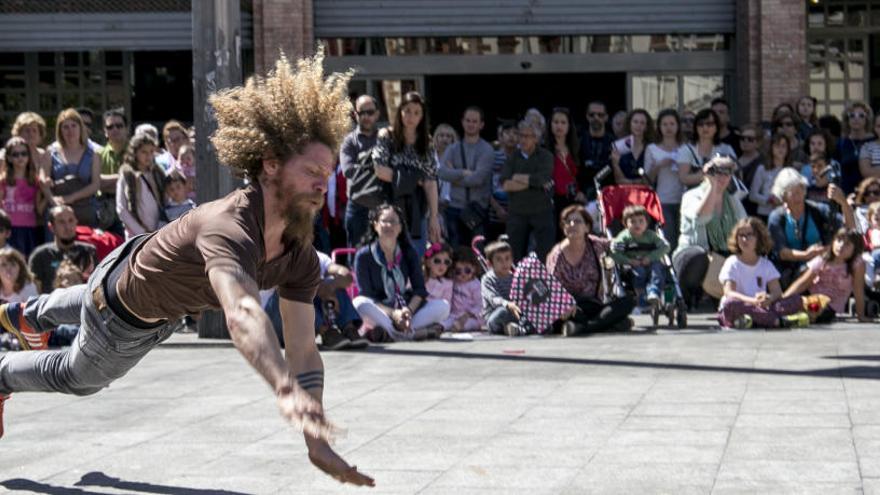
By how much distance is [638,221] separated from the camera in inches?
556

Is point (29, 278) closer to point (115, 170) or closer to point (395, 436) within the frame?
point (115, 170)

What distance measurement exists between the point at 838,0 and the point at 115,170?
11492 millimetres

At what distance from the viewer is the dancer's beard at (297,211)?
5.13m

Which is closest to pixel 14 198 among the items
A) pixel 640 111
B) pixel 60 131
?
pixel 60 131

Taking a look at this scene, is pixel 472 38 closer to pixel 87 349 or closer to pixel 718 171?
pixel 718 171

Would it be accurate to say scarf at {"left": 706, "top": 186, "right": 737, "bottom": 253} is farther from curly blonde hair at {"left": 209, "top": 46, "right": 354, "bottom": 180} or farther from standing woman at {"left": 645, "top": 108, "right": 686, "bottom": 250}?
curly blonde hair at {"left": 209, "top": 46, "right": 354, "bottom": 180}

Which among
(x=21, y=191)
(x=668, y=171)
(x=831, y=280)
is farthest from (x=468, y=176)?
(x=21, y=191)

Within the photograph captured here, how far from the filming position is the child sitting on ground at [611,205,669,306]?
1410 centimetres

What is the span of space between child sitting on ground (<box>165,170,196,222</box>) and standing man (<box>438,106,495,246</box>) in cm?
264

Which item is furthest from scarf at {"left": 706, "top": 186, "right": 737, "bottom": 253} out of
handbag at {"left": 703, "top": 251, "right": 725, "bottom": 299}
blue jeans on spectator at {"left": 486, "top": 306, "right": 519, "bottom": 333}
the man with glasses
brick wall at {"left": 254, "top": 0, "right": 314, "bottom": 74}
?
brick wall at {"left": 254, "top": 0, "right": 314, "bottom": 74}

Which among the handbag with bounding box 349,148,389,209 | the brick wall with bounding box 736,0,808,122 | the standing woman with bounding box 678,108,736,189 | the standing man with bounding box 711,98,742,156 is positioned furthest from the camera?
the brick wall with bounding box 736,0,808,122

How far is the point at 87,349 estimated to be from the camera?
235 inches

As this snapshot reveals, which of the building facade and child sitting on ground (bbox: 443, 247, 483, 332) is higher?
the building facade

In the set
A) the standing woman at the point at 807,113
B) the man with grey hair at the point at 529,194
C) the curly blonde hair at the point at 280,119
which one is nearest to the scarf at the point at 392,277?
the man with grey hair at the point at 529,194
